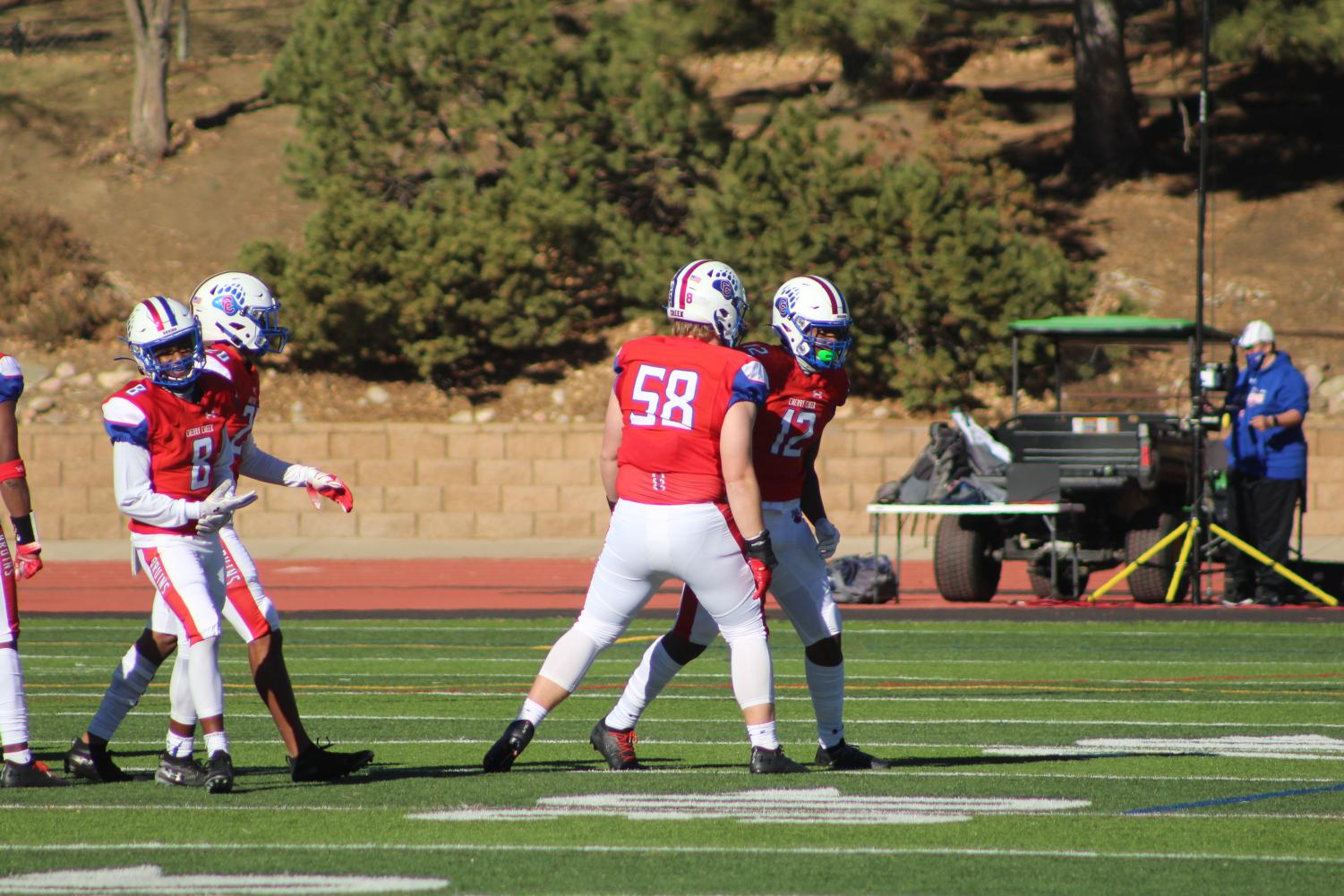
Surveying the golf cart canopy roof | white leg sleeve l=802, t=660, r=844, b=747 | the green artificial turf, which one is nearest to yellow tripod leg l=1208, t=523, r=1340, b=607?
the golf cart canopy roof

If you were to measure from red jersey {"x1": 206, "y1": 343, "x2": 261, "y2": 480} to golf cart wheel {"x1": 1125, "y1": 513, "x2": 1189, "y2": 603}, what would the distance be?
10579 millimetres

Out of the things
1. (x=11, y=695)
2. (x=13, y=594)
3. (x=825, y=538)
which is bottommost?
(x=11, y=695)

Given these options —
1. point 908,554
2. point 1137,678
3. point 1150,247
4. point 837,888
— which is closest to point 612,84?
point 1150,247

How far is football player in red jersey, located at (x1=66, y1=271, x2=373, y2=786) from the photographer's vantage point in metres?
7.51

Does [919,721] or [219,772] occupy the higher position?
[219,772]

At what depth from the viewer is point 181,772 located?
24.6ft

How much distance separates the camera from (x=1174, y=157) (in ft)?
118

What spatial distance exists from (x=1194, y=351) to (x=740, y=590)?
1027 centimetres

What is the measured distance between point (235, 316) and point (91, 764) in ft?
5.96

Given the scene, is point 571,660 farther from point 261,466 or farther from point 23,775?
point 23,775

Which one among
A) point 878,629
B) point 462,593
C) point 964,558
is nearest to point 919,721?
point 878,629

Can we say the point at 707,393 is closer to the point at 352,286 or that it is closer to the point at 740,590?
the point at 740,590

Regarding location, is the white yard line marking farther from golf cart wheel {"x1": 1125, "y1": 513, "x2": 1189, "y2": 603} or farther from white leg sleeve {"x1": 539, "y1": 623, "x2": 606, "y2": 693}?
golf cart wheel {"x1": 1125, "y1": 513, "x2": 1189, "y2": 603}

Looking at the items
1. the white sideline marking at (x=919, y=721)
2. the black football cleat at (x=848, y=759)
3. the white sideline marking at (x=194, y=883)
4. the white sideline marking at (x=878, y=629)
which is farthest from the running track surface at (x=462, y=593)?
the white sideline marking at (x=194, y=883)
